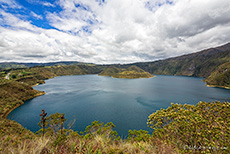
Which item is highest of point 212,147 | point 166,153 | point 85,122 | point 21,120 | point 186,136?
point 166,153

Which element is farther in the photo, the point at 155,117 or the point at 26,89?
the point at 26,89

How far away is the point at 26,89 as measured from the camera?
83500mm

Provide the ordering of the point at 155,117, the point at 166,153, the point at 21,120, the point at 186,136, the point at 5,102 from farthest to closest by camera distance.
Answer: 1. the point at 5,102
2. the point at 21,120
3. the point at 155,117
4. the point at 186,136
5. the point at 166,153

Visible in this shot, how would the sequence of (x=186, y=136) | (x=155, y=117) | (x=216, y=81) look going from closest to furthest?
(x=186, y=136), (x=155, y=117), (x=216, y=81)

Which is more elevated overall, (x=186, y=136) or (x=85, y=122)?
(x=186, y=136)

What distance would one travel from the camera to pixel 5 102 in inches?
2285

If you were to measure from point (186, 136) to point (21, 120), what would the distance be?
61.7m

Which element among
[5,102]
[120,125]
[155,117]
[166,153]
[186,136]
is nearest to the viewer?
[166,153]

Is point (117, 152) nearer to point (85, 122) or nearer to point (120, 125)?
point (120, 125)

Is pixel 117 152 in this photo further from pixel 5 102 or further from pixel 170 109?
pixel 5 102

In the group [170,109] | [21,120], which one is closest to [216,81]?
[170,109]

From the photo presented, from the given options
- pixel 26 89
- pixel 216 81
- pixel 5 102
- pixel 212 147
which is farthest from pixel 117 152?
pixel 216 81

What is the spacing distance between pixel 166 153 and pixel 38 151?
7.62m

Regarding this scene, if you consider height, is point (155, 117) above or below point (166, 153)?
below
